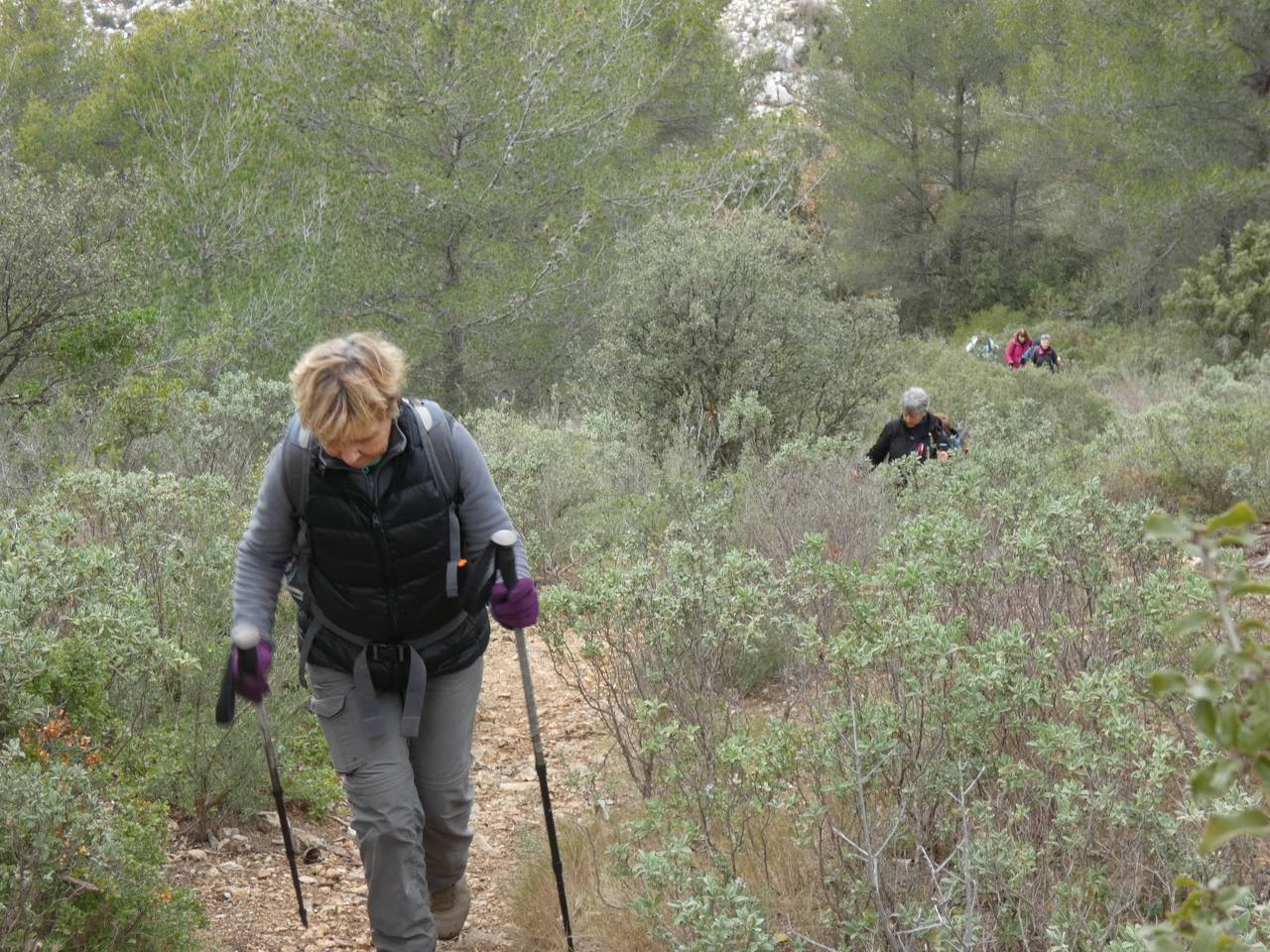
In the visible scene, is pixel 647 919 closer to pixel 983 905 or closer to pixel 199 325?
pixel 983 905

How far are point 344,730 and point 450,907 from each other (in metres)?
0.85

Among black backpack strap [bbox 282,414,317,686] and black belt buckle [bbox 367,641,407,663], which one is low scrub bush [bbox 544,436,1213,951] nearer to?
black belt buckle [bbox 367,641,407,663]

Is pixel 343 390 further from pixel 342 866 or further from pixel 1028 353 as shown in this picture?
pixel 1028 353

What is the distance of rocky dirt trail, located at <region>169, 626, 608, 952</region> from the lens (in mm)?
4172

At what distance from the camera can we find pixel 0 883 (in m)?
2.87

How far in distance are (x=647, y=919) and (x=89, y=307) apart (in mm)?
8516

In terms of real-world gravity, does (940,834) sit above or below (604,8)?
below

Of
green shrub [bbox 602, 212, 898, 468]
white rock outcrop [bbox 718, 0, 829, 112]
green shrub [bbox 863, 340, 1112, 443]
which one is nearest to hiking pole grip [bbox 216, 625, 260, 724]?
green shrub [bbox 602, 212, 898, 468]

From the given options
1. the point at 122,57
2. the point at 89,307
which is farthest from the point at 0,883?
the point at 122,57

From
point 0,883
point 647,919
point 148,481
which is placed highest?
point 148,481

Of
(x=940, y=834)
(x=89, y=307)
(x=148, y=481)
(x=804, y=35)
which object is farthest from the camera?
(x=804, y=35)

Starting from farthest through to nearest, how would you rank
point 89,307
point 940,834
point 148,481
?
point 89,307
point 148,481
point 940,834

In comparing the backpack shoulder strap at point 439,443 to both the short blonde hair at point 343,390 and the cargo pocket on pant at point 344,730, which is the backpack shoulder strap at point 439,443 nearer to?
the short blonde hair at point 343,390

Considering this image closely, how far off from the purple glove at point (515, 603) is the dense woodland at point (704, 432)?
1.54ft
